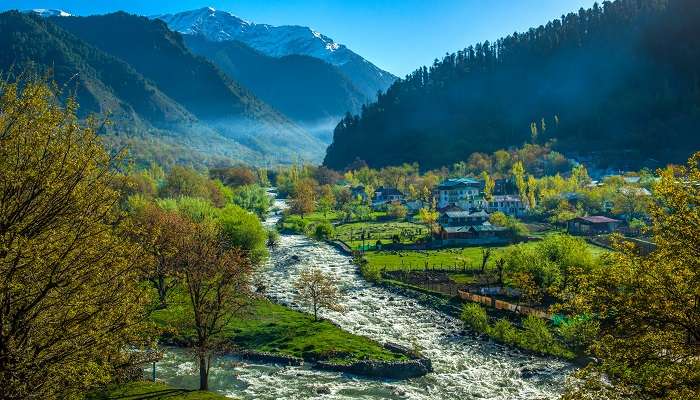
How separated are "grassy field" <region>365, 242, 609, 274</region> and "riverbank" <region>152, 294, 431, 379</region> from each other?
29.9m

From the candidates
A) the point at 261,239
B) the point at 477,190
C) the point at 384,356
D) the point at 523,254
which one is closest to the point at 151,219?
the point at 261,239

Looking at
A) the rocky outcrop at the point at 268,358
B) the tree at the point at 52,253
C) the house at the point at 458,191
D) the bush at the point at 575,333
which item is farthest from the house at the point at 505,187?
the tree at the point at 52,253

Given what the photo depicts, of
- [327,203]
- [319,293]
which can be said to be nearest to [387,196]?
A: [327,203]

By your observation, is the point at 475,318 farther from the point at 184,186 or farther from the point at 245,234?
the point at 184,186

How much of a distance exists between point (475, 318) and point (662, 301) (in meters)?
39.3

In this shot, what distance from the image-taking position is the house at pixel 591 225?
383 ft

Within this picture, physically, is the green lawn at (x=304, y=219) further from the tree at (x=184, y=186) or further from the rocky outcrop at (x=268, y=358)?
the rocky outcrop at (x=268, y=358)

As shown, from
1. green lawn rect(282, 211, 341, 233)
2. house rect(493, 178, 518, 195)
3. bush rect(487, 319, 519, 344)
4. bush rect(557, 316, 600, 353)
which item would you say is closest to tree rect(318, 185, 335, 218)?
green lawn rect(282, 211, 341, 233)

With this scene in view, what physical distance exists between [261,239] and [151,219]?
1845 centimetres

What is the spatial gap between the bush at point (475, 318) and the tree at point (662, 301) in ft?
119

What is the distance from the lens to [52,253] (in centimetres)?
1650

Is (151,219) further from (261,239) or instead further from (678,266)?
(678,266)

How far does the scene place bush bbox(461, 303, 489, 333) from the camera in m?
54.1

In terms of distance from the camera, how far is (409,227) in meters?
134
